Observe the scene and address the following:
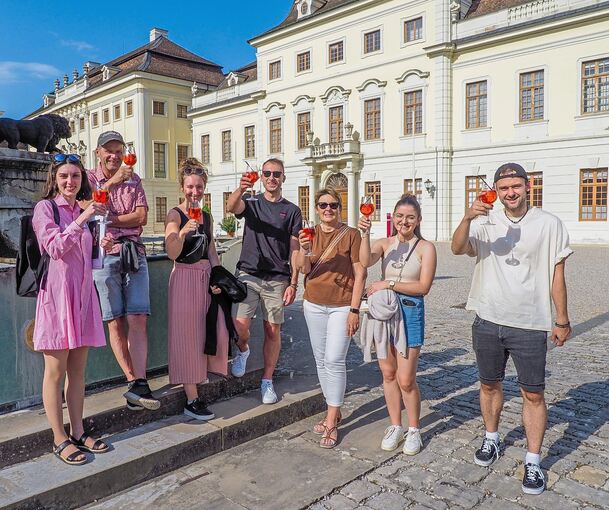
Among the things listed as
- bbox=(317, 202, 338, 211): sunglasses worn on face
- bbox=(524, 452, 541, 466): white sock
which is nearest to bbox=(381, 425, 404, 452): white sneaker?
bbox=(524, 452, 541, 466): white sock

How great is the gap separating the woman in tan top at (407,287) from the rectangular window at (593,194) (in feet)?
75.6

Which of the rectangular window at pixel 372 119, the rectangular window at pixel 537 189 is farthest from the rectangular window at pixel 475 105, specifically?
the rectangular window at pixel 372 119

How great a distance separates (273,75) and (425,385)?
1318 inches

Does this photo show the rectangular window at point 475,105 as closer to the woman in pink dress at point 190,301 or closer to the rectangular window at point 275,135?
the rectangular window at point 275,135

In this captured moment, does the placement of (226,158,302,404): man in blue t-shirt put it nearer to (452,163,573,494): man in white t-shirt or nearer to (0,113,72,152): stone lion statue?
(452,163,573,494): man in white t-shirt

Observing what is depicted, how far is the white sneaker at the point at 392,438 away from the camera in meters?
3.80

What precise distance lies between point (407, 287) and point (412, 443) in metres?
1.09

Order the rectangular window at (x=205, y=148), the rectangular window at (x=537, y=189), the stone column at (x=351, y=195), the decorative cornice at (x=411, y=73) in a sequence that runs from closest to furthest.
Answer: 1. the rectangular window at (x=537, y=189)
2. the decorative cornice at (x=411, y=73)
3. the stone column at (x=351, y=195)
4. the rectangular window at (x=205, y=148)

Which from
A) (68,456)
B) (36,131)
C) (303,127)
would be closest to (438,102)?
(303,127)

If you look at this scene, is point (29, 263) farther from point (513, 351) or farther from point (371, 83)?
point (371, 83)

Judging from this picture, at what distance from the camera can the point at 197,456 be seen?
3.59 metres

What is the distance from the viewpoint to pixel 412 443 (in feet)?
12.4

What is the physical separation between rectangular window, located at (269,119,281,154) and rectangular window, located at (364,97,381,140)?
720 cm

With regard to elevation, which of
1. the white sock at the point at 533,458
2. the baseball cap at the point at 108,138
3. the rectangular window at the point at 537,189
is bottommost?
the white sock at the point at 533,458
